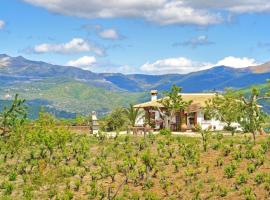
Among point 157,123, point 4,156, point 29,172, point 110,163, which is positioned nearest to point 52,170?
point 29,172

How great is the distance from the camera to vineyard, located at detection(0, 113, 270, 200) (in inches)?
1082

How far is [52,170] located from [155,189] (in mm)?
6801

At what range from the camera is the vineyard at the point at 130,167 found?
27.5 metres

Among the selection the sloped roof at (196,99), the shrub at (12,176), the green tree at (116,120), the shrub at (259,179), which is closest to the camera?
the shrub at (259,179)

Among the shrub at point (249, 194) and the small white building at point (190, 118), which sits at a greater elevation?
the small white building at point (190, 118)

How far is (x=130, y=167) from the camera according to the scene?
3144cm

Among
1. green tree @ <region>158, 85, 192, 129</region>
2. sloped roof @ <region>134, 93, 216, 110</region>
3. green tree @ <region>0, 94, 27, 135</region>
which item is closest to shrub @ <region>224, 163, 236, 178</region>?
green tree @ <region>0, 94, 27, 135</region>

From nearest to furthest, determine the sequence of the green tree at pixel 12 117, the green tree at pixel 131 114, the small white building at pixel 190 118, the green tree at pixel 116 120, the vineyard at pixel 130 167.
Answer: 1. the vineyard at pixel 130 167
2. the green tree at pixel 12 117
3. the small white building at pixel 190 118
4. the green tree at pixel 116 120
5. the green tree at pixel 131 114

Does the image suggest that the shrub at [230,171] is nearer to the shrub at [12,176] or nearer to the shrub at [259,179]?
the shrub at [259,179]

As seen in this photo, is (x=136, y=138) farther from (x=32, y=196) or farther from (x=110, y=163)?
(x=32, y=196)

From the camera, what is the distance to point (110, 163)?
33.2m

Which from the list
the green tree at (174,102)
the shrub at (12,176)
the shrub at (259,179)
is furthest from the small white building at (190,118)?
the shrub at (259,179)

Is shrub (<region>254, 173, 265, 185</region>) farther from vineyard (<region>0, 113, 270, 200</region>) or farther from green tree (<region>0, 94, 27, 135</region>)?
green tree (<region>0, 94, 27, 135</region>)

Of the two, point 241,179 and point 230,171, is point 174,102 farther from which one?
point 241,179
